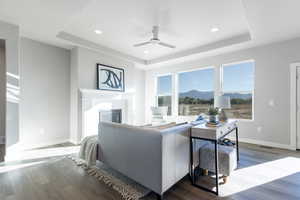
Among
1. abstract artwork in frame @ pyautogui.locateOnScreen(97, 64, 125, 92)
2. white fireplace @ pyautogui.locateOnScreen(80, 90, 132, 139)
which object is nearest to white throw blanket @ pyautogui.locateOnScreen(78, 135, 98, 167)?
white fireplace @ pyautogui.locateOnScreen(80, 90, 132, 139)

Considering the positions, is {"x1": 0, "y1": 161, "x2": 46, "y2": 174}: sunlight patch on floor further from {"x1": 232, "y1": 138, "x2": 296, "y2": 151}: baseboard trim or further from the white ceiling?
{"x1": 232, "y1": 138, "x2": 296, "y2": 151}: baseboard trim

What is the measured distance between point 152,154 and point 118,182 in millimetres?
836

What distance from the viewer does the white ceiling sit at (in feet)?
7.95

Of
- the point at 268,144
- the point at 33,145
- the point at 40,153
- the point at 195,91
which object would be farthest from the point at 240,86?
the point at 33,145

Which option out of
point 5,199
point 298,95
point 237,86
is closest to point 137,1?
point 5,199

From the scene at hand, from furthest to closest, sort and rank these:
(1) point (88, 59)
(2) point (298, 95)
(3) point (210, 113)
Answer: (1) point (88, 59) < (2) point (298, 95) < (3) point (210, 113)

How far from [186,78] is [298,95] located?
10.3ft

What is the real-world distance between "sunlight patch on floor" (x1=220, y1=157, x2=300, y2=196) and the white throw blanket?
2.08m

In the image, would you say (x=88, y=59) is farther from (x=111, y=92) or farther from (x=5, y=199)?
(x=5, y=199)

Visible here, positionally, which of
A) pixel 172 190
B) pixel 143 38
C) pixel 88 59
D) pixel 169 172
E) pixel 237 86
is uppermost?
pixel 143 38

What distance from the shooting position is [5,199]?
5.82 ft

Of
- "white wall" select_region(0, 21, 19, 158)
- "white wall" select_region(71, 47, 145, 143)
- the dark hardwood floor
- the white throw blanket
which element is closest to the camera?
the dark hardwood floor

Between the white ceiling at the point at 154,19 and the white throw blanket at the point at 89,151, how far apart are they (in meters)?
2.35

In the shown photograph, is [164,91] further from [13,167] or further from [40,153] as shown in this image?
[13,167]
